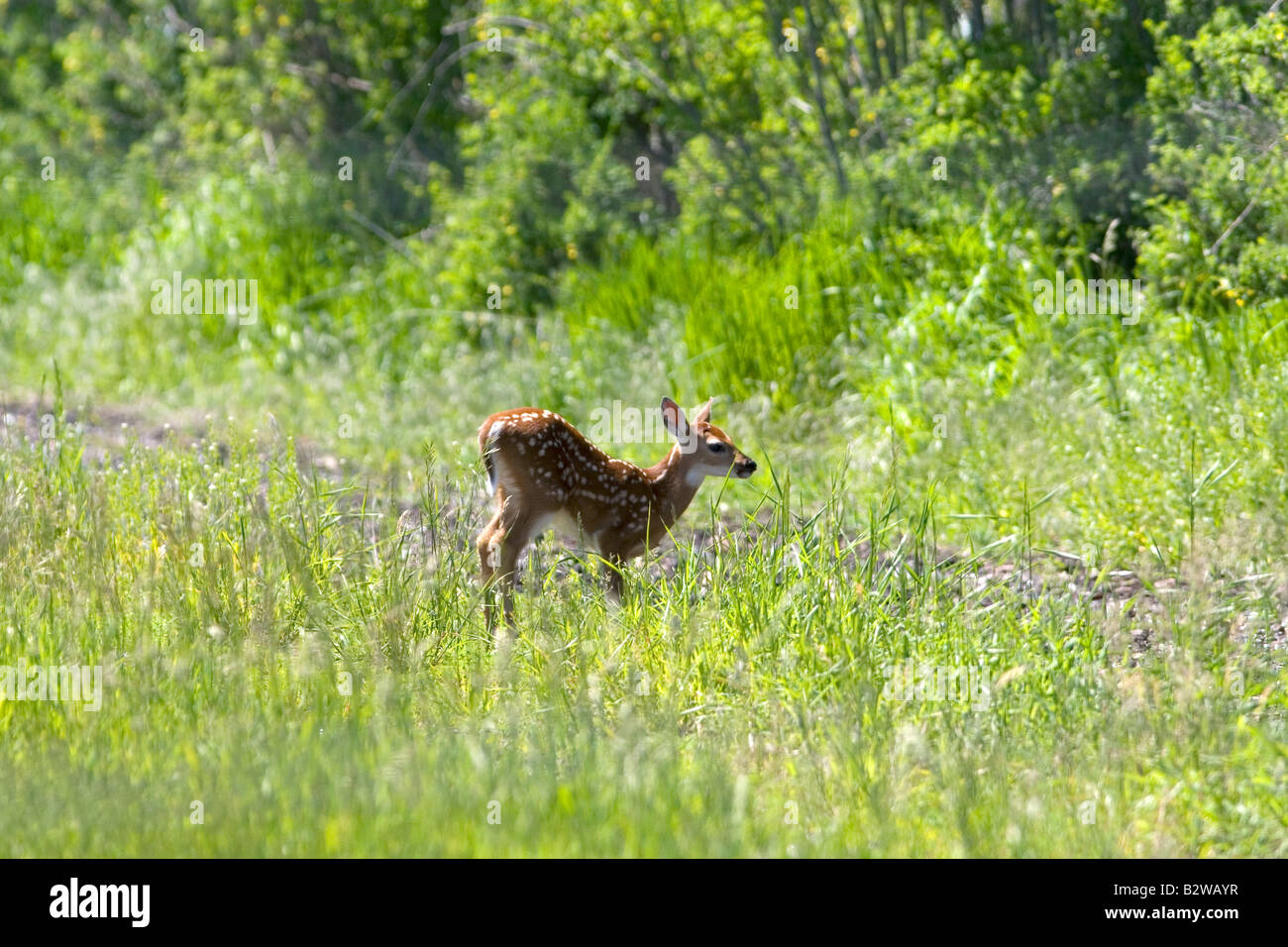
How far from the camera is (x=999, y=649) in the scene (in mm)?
5480

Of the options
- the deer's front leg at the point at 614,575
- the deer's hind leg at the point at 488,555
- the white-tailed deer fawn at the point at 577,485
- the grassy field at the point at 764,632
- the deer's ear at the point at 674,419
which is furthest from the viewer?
the deer's ear at the point at 674,419

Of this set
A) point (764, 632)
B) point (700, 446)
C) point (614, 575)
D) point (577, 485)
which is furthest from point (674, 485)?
point (764, 632)

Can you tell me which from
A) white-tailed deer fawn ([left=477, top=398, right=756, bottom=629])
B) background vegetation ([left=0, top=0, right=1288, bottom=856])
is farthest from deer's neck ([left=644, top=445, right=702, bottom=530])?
background vegetation ([left=0, top=0, right=1288, bottom=856])

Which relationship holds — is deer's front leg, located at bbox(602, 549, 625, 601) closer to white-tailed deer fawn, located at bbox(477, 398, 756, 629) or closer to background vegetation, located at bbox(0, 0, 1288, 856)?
white-tailed deer fawn, located at bbox(477, 398, 756, 629)

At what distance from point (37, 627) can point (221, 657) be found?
0.78 meters

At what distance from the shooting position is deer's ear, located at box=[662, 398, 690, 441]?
707 centimetres

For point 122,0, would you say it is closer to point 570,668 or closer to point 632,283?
point 632,283

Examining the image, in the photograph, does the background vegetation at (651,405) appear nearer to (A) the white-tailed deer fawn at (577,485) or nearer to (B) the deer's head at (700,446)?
(A) the white-tailed deer fawn at (577,485)

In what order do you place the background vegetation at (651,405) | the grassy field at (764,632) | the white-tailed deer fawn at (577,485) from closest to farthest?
the grassy field at (764,632)
the background vegetation at (651,405)
the white-tailed deer fawn at (577,485)

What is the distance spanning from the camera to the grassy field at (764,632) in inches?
170

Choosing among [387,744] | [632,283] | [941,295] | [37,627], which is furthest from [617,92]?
[387,744]

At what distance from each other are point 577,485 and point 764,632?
5.17 ft

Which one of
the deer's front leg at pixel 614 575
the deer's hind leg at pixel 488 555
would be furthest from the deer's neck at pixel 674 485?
the deer's hind leg at pixel 488 555

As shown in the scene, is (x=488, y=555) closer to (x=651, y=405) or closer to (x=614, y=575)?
(x=614, y=575)
